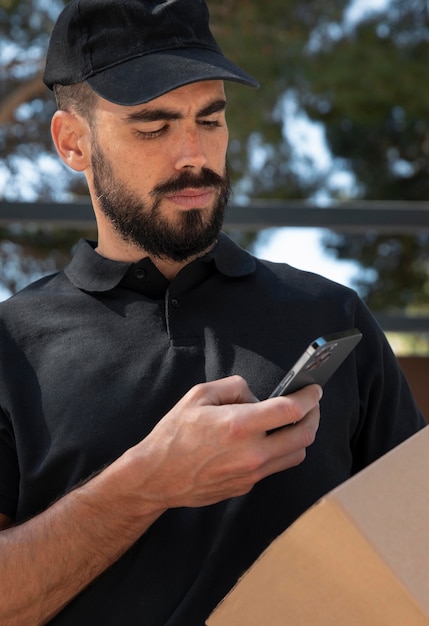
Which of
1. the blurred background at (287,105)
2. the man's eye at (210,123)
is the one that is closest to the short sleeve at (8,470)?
the man's eye at (210,123)

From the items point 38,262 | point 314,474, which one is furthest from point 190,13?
point 38,262

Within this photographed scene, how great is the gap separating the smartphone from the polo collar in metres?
0.38

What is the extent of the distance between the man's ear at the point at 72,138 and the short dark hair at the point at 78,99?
14 millimetres

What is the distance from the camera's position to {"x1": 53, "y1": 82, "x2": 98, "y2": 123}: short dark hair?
151cm

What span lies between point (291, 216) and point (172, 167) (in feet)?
4.88

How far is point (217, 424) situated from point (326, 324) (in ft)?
1.34

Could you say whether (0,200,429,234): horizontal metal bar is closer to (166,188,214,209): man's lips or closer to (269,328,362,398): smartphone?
(166,188,214,209): man's lips

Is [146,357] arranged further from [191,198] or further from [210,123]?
[210,123]

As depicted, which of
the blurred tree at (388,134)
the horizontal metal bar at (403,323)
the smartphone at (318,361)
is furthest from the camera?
the blurred tree at (388,134)

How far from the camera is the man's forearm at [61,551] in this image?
125cm

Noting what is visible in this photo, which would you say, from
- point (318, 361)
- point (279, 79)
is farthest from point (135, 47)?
point (279, 79)

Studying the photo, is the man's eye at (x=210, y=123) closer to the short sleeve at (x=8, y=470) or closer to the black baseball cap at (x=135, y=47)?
the black baseball cap at (x=135, y=47)

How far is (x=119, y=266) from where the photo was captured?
4.92 ft

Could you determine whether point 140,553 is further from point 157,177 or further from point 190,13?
point 190,13
